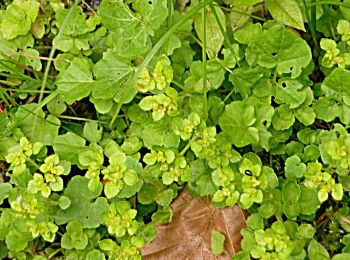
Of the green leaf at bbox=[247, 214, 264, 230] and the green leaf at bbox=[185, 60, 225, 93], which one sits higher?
the green leaf at bbox=[185, 60, 225, 93]

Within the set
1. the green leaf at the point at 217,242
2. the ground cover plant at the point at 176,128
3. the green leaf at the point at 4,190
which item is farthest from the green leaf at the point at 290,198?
the green leaf at the point at 4,190

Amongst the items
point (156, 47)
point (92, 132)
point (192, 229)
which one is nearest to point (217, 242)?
point (192, 229)

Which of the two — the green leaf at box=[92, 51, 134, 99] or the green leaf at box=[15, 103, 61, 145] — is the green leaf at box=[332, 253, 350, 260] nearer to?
the green leaf at box=[92, 51, 134, 99]

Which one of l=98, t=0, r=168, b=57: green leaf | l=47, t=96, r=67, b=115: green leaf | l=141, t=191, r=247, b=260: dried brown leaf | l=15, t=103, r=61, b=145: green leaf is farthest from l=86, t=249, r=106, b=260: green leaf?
l=98, t=0, r=168, b=57: green leaf

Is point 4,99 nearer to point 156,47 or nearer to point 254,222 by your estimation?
point 156,47

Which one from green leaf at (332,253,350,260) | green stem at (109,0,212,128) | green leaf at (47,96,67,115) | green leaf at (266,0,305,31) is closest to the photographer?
green stem at (109,0,212,128)

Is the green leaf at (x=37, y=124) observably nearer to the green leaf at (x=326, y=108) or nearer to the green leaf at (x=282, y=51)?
the green leaf at (x=282, y=51)
